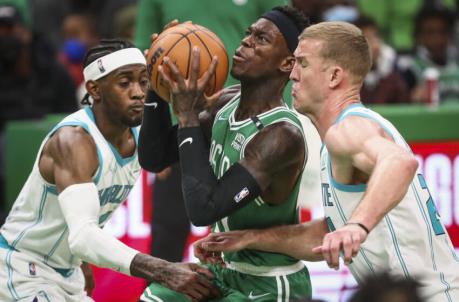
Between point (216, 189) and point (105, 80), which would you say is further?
point (105, 80)

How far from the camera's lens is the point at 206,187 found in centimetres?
548

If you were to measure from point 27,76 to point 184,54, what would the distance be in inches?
183

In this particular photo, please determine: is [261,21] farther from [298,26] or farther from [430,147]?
[430,147]

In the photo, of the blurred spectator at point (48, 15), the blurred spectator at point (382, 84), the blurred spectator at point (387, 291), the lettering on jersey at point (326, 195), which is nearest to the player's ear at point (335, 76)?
the lettering on jersey at point (326, 195)

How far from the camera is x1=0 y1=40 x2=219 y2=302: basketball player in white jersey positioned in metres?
5.84

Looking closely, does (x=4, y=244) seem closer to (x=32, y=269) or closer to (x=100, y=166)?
(x=32, y=269)

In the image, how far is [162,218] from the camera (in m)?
8.01

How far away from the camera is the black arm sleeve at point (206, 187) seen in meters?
5.49

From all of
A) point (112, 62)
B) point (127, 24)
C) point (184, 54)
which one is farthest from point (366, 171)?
point (127, 24)

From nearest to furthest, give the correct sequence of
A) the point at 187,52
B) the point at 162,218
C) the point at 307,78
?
1. the point at 307,78
2. the point at 187,52
3. the point at 162,218

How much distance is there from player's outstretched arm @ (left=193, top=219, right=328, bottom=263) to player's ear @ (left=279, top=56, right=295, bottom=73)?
2.42ft

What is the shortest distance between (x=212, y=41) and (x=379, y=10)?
21.8 ft

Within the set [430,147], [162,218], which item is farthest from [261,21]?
[430,147]

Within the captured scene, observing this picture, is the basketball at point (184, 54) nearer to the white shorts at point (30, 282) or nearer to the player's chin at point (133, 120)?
the player's chin at point (133, 120)
